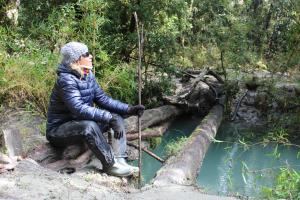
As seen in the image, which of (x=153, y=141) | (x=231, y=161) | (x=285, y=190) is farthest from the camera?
(x=231, y=161)

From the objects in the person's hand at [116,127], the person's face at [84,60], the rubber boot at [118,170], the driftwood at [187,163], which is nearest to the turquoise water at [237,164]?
the driftwood at [187,163]

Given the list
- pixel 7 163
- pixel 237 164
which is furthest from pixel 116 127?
pixel 237 164

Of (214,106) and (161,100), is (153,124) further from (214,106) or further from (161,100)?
(214,106)

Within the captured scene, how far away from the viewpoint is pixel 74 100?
473 centimetres

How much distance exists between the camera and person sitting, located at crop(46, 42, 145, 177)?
475cm

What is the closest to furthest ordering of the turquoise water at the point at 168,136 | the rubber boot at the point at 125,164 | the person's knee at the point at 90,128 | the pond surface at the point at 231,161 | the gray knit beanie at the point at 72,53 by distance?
the person's knee at the point at 90,128 → the gray knit beanie at the point at 72,53 → the rubber boot at the point at 125,164 → the pond surface at the point at 231,161 → the turquoise water at the point at 168,136

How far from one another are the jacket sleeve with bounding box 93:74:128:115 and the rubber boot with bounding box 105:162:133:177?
0.74 m

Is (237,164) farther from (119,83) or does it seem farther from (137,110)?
(137,110)

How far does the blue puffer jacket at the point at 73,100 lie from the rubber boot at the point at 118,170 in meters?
0.53

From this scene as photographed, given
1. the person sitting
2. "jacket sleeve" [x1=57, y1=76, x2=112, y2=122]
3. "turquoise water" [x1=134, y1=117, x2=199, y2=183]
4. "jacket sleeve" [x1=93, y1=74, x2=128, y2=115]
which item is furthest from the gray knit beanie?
"turquoise water" [x1=134, y1=117, x2=199, y2=183]

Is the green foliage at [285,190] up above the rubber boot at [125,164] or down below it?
above

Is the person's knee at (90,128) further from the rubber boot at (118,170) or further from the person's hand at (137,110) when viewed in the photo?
the person's hand at (137,110)

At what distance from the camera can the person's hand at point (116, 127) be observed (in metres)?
4.99

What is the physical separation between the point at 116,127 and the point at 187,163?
108cm
